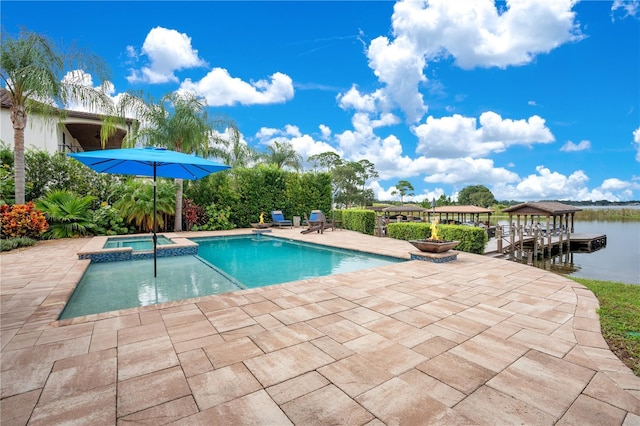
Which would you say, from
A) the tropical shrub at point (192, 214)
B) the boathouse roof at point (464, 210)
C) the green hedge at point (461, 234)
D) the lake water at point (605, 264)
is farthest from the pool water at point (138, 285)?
the boathouse roof at point (464, 210)

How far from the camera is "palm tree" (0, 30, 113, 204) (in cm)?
779

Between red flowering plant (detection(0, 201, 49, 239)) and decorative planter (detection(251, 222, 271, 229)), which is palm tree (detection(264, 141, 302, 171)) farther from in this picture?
red flowering plant (detection(0, 201, 49, 239))

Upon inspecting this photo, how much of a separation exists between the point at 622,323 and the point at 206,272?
20.2ft

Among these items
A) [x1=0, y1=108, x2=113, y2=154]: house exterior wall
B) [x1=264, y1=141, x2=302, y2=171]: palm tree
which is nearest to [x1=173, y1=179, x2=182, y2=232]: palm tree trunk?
[x1=0, y1=108, x2=113, y2=154]: house exterior wall

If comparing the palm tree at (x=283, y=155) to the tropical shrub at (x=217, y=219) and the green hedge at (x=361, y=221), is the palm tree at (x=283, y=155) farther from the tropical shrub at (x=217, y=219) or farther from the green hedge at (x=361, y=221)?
the tropical shrub at (x=217, y=219)

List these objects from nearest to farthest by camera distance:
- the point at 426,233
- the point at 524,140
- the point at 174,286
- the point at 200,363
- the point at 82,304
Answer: the point at 200,363 → the point at 82,304 → the point at 174,286 → the point at 426,233 → the point at 524,140

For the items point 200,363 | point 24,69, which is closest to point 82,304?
point 200,363

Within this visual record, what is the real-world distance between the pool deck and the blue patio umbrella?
190cm

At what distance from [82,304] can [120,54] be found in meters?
10.3

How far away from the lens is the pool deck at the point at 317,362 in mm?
1730

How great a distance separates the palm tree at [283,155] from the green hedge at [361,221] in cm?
1062

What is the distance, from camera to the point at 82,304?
403 centimetres

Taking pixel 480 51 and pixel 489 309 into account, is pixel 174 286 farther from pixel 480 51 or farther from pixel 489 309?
pixel 480 51

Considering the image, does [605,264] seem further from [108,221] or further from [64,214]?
[64,214]
